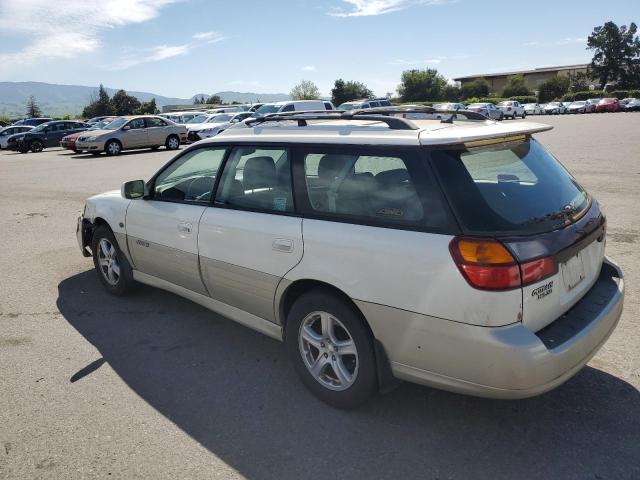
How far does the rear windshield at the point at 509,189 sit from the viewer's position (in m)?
2.60

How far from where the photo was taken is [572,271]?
2.84m

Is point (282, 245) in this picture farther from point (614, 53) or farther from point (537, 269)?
point (614, 53)

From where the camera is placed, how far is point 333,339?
313 cm

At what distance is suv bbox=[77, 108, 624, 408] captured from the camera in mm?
2520

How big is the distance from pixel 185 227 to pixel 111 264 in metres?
1.56

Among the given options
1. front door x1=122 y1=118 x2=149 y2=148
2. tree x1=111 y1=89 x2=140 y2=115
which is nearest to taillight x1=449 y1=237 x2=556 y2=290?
front door x1=122 y1=118 x2=149 y2=148

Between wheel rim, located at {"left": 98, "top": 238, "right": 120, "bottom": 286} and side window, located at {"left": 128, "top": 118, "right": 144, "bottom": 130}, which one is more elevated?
side window, located at {"left": 128, "top": 118, "right": 144, "bottom": 130}

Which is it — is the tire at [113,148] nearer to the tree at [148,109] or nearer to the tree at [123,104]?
the tree at [148,109]

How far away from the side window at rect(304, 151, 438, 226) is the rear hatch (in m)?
0.19

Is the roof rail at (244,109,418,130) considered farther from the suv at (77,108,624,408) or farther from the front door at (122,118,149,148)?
the front door at (122,118,149,148)

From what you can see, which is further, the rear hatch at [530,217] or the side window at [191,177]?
the side window at [191,177]

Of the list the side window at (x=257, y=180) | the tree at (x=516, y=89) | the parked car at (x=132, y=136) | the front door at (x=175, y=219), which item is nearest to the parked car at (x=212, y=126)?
the parked car at (x=132, y=136)

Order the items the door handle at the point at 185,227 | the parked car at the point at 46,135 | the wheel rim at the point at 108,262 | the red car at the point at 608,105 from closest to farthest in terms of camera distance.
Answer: the door handle at the point at 185,227
the wheel rim at the point at 108,262
the parked car at the point at 46,135
the red car at the point at 608,105

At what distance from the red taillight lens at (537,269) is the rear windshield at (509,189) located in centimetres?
16
